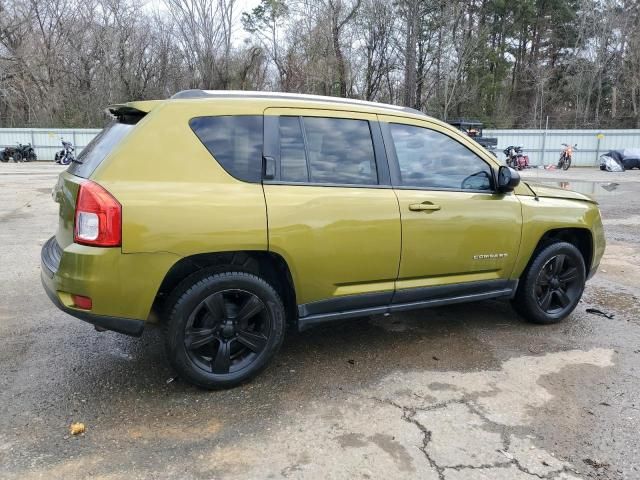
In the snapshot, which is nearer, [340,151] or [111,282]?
[111,282]

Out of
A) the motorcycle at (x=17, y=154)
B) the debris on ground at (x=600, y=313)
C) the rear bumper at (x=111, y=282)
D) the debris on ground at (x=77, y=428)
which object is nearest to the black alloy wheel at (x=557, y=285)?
the debris on ground at (x=600, y=313)

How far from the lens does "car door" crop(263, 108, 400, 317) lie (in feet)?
10.7

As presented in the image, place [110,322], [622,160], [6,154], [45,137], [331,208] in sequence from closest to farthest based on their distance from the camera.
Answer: [110,322] < [331,208] < [622,160] < [6,154] < [45,137]

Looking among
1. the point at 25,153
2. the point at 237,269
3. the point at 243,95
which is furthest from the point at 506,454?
the point at 25,153

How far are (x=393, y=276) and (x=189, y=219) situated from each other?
151cm

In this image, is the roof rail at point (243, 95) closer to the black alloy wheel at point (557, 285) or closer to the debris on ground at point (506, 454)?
the black alloy wheel at point (557, 285)

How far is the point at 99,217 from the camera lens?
285 centimetres

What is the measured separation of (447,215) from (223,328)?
70.8 inches

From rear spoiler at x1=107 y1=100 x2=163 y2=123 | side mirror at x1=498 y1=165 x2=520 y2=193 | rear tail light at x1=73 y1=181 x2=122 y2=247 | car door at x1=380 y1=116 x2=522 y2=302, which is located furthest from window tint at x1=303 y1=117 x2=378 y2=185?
rear tail light at x1=73 y1=181 x2=122 y2=247

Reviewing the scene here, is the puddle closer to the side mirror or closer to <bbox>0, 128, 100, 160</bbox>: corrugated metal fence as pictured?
the side mirror

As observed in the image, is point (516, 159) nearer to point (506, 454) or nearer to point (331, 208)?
point (331, 208)

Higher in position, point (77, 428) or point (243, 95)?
point (243, 95)

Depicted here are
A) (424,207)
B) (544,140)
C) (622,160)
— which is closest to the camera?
(424,207)

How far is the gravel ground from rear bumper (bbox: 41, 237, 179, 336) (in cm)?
58
